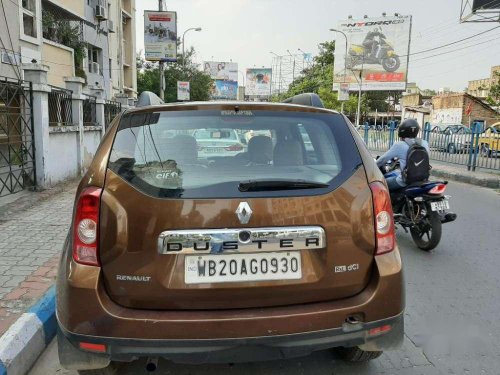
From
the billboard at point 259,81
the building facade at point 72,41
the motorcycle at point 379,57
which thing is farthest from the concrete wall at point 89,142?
the billboard at point 259,81

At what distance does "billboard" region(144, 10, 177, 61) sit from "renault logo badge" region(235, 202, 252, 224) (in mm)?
24702

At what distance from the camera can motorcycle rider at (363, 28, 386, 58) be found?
43438 mm

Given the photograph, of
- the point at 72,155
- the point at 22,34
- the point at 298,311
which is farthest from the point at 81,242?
the point at 22,34

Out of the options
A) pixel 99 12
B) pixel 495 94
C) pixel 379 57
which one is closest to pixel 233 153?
pixel 495 94

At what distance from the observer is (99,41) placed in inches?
1053

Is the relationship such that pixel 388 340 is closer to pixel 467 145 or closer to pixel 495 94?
pixel 467 145

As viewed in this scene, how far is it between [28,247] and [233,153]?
339cm

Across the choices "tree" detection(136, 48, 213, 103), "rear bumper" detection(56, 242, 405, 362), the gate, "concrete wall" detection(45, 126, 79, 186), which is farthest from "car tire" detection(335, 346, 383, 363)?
"tree" detection(136, 48, 213, 103)

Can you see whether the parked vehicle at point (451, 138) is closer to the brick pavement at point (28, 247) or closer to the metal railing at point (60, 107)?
the metal railing at point (60, 107)

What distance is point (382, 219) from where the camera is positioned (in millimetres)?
2238

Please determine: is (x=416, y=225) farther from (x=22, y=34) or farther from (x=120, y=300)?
(x=22, y=34)

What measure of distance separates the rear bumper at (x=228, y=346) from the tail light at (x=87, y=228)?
358 mm

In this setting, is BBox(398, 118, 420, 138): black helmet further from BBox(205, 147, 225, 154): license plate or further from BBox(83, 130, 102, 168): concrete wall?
BBox(83, 130, 102, 168): concrete wall

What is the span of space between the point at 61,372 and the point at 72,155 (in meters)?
7.77
